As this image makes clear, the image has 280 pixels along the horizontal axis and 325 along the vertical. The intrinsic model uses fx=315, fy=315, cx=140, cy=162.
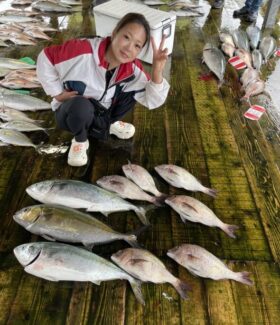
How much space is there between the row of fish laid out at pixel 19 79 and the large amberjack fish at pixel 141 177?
1506 millimetres

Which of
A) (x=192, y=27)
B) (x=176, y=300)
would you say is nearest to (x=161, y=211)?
(x=176, y=300)

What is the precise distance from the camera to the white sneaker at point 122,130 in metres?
2.61

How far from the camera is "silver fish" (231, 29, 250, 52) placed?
4172 mm

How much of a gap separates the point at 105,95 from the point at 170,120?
2.78 feet

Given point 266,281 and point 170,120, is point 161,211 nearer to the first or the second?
point 266,281

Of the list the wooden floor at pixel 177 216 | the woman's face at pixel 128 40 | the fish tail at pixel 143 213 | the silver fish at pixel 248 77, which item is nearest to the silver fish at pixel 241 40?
the silver fish at pixel 248 77

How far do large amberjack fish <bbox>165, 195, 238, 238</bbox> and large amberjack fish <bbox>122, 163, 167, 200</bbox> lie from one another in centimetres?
14

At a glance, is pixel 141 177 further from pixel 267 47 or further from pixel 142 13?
pixel 267 47

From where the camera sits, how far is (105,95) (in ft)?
7.27

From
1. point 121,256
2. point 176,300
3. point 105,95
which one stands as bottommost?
point 176,300

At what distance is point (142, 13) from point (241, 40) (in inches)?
59.8

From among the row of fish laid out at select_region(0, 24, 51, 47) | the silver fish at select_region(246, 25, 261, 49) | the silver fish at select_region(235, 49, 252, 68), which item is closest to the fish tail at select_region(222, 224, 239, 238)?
the silver fish at select_region(235, 49, 252, 68)

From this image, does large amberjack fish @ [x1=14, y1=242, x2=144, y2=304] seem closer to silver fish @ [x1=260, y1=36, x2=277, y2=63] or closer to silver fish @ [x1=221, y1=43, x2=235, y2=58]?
silver fish @ [x1=221, y1=43, x2=235, y2=58]

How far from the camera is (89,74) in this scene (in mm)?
2076
